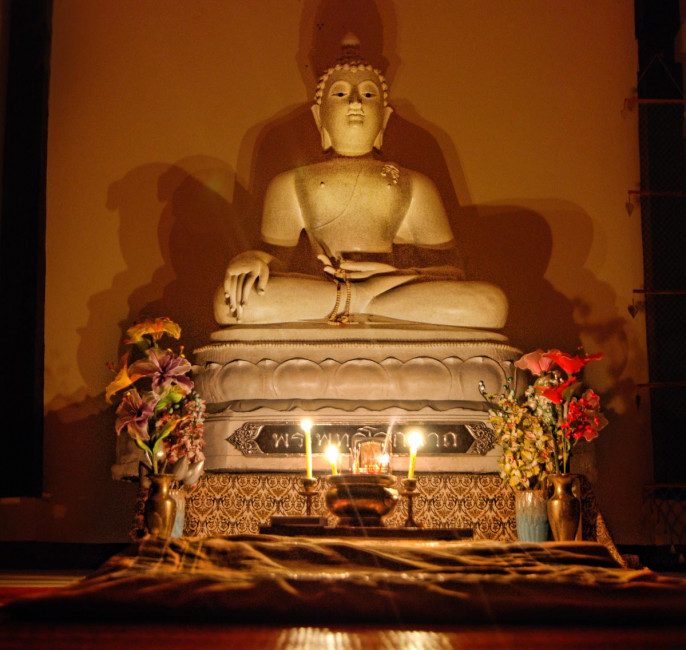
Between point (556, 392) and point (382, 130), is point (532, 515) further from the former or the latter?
point (382, 130)

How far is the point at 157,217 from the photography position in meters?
4.62

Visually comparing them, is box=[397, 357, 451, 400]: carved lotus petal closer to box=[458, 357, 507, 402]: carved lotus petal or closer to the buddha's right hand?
box=[458, 357, 507, 402]: carved lotus petal

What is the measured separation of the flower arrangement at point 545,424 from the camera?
3346mm

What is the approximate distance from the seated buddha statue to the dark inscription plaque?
0.41m

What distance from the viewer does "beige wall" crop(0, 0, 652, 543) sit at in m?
4.43

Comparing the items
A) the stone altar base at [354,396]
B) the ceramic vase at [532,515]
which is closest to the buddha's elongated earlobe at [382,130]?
the stone altar base at [354,396]

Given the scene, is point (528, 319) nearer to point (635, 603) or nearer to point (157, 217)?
point (157, 217)

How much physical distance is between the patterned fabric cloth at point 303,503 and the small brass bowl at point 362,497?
1.62ft

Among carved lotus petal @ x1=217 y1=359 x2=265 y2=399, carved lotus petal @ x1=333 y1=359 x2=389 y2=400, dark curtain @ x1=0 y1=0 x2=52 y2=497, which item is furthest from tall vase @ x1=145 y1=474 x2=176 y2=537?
dark curtain @ x1=0 y1=0 x2=52 y2=497

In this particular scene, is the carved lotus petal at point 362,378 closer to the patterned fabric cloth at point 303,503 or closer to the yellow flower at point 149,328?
the patterned fabric cloth at point 303,503

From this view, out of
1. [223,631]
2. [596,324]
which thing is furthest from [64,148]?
[223,631]

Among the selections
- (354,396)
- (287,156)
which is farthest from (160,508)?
(287,156)

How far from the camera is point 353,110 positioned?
448cm

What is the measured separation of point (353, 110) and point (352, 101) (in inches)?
1.6
